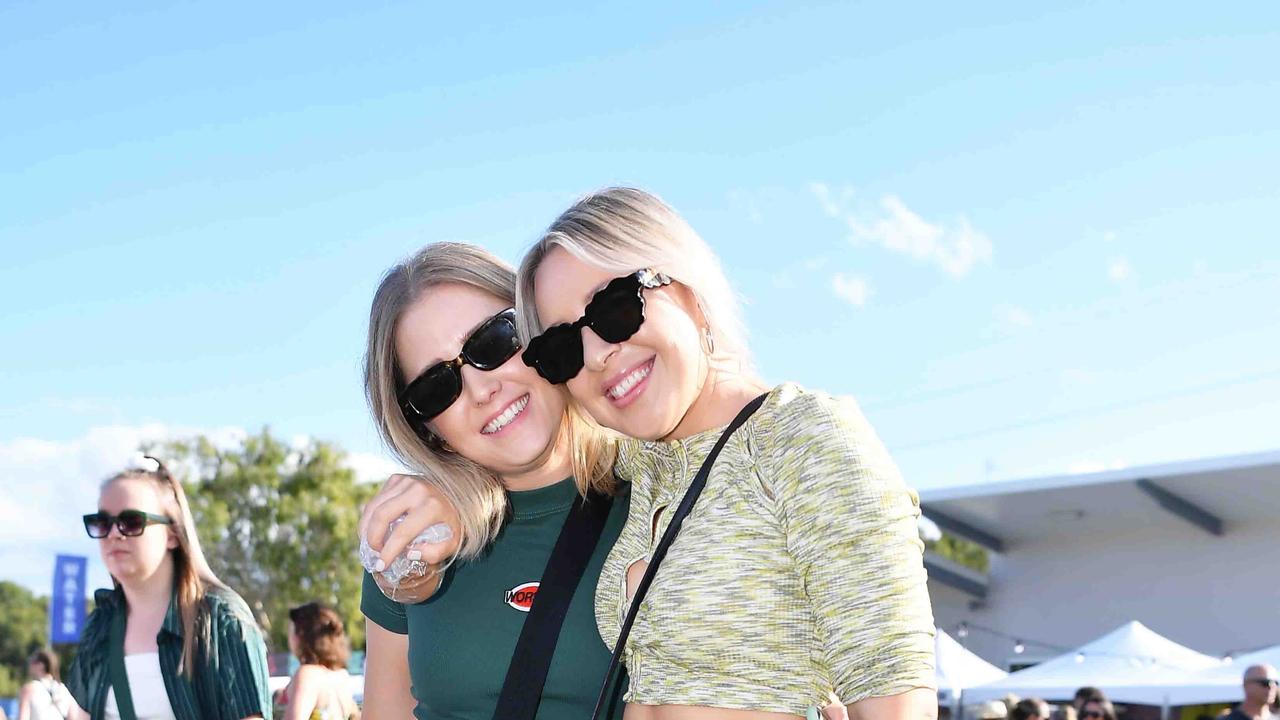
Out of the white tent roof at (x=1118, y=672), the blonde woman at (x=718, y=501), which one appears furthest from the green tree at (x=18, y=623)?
Answer: the blonde woman at (x=718, y=501)

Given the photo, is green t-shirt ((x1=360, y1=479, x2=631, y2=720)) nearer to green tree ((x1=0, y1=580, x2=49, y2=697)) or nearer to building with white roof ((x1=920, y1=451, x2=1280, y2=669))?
Answer: building with white roof ((x1=920, y1=451, x2=1280, y2=669))

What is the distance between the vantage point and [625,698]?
190cm

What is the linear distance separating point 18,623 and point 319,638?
8168 cm

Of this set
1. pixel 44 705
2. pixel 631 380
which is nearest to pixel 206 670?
pixel 631 380

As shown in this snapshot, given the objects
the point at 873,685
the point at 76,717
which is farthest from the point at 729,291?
the point at 76,717

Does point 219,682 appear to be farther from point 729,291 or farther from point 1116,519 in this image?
point 1116,519

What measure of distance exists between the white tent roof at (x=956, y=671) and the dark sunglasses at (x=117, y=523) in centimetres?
1247

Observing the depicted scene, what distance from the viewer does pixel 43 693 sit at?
33.5ft

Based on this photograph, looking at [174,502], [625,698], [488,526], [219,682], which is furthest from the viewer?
[174,502]

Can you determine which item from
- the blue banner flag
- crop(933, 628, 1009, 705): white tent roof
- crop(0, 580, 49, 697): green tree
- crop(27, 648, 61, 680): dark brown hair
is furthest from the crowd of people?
crop(0, 580, 49, 697): green tree

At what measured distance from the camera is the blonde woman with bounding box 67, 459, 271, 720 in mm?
4023

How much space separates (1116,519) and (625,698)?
25.5 m

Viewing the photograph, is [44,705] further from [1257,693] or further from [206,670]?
[1257,693]

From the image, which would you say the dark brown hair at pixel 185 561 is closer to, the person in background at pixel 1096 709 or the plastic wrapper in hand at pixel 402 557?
the plastic wrapper in hand at pixel 402 557
